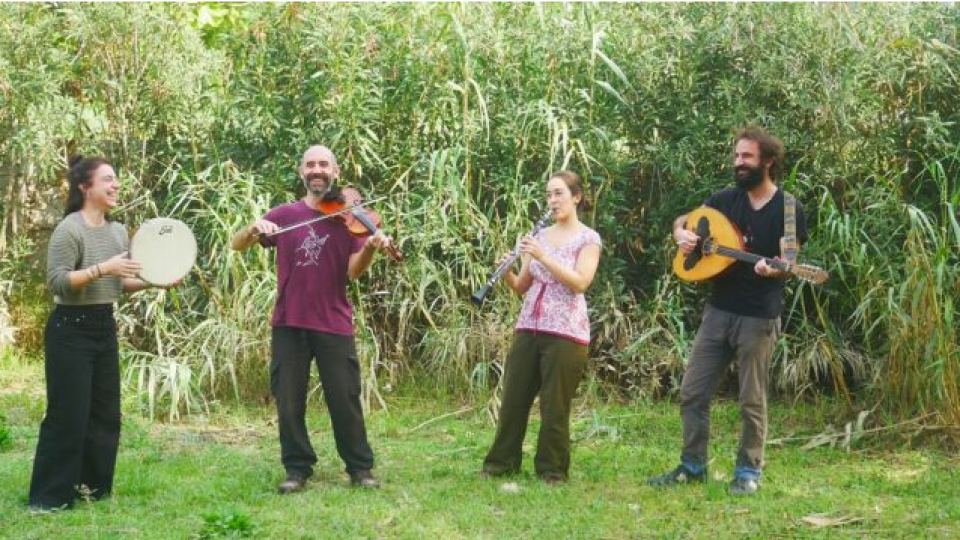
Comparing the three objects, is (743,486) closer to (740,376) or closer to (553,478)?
(740,376)

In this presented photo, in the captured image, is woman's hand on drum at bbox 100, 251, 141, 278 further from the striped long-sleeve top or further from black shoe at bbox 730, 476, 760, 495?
black shoe at bbox 730, 476, 760, 495

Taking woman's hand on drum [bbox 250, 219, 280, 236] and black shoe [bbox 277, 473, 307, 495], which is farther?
black shoe [bbox 277, 473, 307, 495]

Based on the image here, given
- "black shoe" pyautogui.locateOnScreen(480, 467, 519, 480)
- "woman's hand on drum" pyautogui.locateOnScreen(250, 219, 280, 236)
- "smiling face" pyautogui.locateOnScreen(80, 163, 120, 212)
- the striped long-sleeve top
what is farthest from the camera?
"black shoe" pyautogui.locateOnScreen(480, 467, 519, 480)

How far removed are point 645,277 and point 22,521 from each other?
4337 millimetres

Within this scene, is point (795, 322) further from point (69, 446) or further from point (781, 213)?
point (69, 446)

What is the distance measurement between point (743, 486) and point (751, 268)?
95 centimetres

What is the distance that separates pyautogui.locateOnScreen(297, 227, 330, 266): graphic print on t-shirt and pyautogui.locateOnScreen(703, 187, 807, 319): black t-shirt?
1.75 metres

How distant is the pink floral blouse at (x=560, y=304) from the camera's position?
532cm

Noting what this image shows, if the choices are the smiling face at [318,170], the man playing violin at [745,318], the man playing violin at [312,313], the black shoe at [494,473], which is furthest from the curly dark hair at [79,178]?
the man playing violin at [745,318]

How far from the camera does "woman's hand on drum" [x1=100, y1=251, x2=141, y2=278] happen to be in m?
4.71

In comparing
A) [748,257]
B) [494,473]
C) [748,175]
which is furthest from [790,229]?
[494,473]

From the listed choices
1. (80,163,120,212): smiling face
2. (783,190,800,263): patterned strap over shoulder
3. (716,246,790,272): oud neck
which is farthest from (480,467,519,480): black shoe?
(80,163,120,212): smiling face

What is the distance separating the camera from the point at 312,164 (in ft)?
17.0

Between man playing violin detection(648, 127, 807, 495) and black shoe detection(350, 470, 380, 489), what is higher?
man playing violin detection(648, 127, 807, 495)
